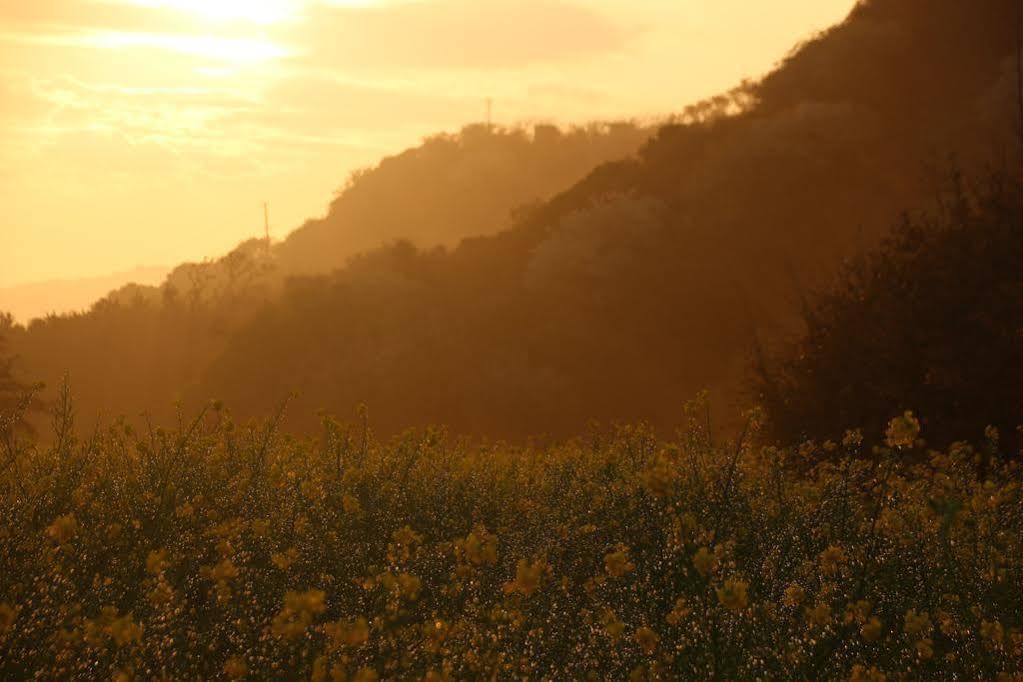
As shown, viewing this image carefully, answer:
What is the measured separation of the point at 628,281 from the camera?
24.2 meters

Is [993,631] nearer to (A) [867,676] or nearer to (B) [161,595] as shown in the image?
(A) [867,676]

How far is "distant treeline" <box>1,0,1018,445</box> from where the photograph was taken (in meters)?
22.2

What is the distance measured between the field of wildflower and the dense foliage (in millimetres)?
1880

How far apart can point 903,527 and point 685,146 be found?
2184 centimetres

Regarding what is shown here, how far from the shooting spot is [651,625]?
4730 millimetres

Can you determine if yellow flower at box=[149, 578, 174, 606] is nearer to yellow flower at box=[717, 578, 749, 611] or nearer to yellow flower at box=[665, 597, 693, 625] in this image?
yellow flower at box=[665, 597, 693, 625]

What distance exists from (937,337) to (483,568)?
21.2 feet

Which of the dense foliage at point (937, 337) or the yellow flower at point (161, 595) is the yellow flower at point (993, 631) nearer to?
the yellow flower at point (161, 595)

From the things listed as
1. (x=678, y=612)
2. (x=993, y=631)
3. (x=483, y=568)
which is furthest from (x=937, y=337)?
(x=678, y=612)

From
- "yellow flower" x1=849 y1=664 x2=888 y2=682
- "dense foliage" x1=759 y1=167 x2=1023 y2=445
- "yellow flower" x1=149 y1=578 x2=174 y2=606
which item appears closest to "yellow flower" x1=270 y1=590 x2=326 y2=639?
"yellow flower" x1=149 y1=578 x2=174 y2=606

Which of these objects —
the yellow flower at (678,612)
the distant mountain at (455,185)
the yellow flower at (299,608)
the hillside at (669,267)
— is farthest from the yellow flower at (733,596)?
the distant mountain at (455,185)

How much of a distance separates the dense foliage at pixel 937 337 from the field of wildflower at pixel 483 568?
1.88 metres

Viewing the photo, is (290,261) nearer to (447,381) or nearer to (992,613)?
(447,381)

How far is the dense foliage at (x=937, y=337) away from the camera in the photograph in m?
10.6
